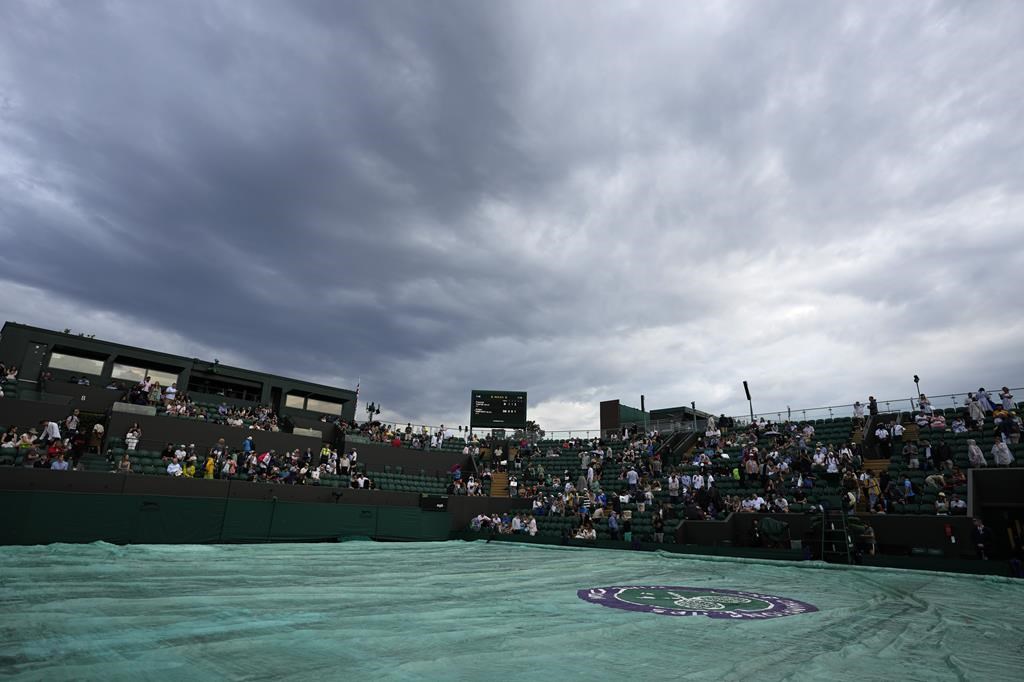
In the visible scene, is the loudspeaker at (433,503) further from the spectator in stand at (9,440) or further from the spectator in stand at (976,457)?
the spectator in stand at (976,457)

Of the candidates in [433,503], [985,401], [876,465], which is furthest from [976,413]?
[433,503]

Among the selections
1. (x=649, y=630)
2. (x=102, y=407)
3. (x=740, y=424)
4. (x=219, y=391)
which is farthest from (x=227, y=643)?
(x=219, y=391)

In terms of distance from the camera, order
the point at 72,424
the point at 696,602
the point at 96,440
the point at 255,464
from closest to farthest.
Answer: the point at 696,602
the point at 72,424
the point at 96,440
the point at 255,464

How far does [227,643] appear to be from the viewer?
571cm

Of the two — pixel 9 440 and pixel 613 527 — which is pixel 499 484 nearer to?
pixel 613 527

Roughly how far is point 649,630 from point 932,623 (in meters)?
4.71

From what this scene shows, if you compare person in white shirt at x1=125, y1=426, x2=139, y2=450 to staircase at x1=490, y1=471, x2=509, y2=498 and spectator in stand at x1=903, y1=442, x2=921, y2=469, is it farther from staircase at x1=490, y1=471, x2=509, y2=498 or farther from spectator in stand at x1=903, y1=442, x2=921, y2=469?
spectator in stand at x1=903, y1=442, x2=921, y2=469

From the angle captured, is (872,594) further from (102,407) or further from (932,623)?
(102,407)

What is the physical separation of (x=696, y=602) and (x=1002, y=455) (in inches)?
627

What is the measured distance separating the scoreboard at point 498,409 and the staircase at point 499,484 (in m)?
5.07

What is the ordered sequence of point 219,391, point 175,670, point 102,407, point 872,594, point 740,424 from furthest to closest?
point 219,391 < point 740,424 < point 102,407 < point 872,594 < point 175,670

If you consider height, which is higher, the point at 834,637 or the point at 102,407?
the point at 102,407

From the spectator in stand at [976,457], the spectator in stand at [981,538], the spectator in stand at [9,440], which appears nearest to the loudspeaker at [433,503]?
the spectator in stand at [9,440]

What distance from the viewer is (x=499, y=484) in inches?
1407
